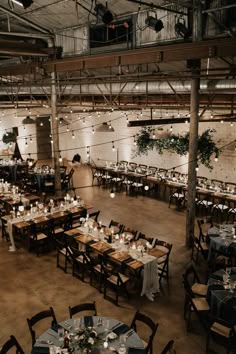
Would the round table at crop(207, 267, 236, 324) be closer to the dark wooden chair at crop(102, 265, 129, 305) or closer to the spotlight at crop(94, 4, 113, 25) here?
the dark wooden chair at crop(102, 265, 129, 305)

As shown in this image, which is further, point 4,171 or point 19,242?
point 4,171

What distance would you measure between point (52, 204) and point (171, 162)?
712 centimetres

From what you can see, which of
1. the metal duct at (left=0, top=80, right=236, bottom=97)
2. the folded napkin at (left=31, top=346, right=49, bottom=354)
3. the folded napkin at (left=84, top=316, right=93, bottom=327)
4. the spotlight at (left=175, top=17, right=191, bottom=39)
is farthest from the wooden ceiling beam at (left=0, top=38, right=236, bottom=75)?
the folded napkin at (left=31, top=346, right=49, bottom=354)

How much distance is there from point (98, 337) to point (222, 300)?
2.32 metres

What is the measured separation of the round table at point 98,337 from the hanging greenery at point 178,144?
27.3ft

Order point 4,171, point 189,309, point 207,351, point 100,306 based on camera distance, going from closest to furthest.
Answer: point 207,351, point 189,309, point 100,306, point 4,171

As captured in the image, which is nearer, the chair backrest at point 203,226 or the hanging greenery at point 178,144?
the chair backrest at point 203,226

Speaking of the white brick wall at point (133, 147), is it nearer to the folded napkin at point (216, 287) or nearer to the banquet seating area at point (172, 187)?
the banquet seating area at point (172, 187)

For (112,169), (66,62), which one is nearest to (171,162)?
(112,169)

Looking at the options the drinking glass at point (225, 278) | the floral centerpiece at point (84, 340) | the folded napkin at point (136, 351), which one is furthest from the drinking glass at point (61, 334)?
the drinking glass at point (225, 278)

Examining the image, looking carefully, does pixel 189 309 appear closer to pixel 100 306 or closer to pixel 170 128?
pixel 100 306

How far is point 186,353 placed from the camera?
5480 mm

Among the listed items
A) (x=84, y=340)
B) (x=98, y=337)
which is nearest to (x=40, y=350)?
(x=84, y=340)

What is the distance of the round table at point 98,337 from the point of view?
4.54 m
